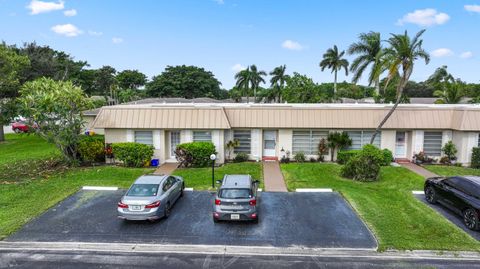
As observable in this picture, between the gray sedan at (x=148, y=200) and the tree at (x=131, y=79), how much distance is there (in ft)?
256

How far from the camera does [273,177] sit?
18.2 meters

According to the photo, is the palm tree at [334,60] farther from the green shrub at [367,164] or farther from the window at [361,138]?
the green shrub at [367,164]

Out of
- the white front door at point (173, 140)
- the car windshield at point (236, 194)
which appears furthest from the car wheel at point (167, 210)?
the white front door at point (173, 140)

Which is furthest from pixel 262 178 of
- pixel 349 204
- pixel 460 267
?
pixel 460 267

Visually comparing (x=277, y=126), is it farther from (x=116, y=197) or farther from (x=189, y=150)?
(x=116, y=197)

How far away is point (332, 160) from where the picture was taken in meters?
22.4

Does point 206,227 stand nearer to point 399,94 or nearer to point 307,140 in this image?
point 307,140

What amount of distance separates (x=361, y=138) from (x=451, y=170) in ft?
18.2

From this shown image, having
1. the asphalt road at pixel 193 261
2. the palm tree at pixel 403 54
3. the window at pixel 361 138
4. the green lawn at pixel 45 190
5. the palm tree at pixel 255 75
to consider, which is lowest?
the asphalt road at pixel 193 261

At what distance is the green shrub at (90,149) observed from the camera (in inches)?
824

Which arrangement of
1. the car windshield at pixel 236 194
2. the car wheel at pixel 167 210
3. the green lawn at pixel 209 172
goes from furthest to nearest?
the green lawn at pixel 209 172
the car wheel at pixel 167 210
the car windshield at pixel 236 194

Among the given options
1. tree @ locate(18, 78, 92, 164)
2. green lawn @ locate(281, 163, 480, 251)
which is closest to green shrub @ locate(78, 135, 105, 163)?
tree @ locate(18, 78, 92, 164)

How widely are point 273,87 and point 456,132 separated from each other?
38.9 meters

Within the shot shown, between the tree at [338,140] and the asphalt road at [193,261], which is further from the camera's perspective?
the tree at [338,140]
